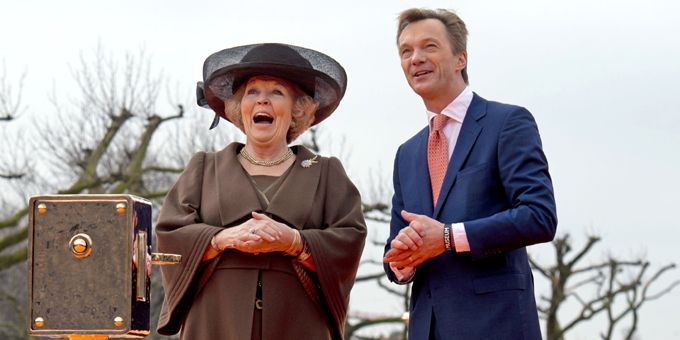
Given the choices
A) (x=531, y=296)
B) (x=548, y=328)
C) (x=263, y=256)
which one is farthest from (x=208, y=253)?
(x=548, y=328)

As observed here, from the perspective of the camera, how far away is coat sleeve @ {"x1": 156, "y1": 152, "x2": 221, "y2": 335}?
4348mm

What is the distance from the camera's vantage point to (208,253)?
436 cm

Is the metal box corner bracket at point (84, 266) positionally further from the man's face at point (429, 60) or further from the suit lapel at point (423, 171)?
the man's face at point (429, 60)

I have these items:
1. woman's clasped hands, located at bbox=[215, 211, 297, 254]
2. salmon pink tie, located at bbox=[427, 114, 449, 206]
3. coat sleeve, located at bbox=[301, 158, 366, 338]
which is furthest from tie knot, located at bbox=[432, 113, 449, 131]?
woman's clasped hands, located at bbox=[215, 211, 297, 254]

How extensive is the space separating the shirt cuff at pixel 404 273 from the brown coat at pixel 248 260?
0.90 feet

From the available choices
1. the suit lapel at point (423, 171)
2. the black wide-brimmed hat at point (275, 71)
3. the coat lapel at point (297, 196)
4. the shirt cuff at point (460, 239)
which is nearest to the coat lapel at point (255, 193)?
the coat lapel at point (297, 196)

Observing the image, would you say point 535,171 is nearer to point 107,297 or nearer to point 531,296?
point 531,296

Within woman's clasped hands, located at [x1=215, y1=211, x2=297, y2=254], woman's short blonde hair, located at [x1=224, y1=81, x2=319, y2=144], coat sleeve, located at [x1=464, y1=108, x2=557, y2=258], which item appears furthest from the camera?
woman's short blonde hair, located at [x1=224, y1=81, x2=319, y2=144]

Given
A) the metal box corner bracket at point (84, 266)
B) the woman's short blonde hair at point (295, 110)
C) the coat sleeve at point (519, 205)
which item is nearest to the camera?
the metal box corner bracket at point (84, 266)

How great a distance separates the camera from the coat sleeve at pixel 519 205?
394 centimetres

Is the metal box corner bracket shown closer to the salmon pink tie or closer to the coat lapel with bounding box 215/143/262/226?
the coat lapel with bounding box 215/143/262/226

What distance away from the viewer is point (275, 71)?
4.61m

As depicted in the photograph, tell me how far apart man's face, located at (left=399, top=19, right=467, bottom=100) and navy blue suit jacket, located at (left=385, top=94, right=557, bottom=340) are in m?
0.17

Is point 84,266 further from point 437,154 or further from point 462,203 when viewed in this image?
point 437,154
